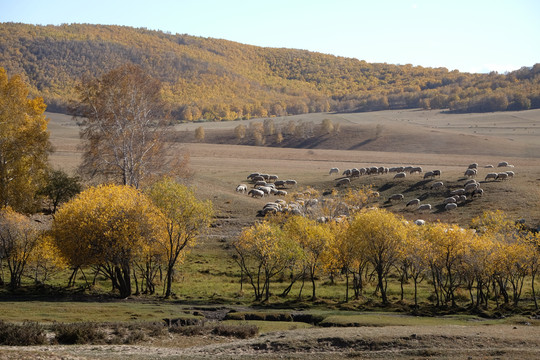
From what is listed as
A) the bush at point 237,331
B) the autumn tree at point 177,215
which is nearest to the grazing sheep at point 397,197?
the autumn tree at point 177,215

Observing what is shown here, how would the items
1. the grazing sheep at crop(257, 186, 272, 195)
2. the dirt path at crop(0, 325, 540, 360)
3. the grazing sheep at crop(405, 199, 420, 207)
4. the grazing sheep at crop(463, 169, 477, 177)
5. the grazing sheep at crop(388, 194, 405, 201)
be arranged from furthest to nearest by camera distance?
the grazing sheep at crop(257, 186, 272, 195), the grazing sheep at crop(463, 169, 477, 177), the grazing sheep at crop(388, 194, 405, 201), the grazing sheep at crop(405, 199, 420, 207), the dirt path at crop(0, 325, 540, 360)

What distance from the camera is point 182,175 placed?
5703 cm

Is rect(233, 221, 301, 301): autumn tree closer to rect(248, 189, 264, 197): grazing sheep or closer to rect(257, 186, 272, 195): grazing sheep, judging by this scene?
rect(248, 189, 264, 197): grazing sheep

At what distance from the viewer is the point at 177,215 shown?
130 feet

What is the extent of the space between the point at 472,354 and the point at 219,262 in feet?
111

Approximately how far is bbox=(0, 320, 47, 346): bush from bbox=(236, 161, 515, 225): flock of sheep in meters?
35.9

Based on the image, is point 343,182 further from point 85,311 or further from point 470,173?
point 85,311

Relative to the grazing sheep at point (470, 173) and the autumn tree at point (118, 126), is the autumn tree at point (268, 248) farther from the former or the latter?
the grazing sheep at point (470, 173)

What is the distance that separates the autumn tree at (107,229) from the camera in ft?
121

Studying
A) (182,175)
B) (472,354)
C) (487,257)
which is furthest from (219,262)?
(472,354)

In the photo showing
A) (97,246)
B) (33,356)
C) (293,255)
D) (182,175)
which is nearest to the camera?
(33,356)

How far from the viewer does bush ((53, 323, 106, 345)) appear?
24.6m

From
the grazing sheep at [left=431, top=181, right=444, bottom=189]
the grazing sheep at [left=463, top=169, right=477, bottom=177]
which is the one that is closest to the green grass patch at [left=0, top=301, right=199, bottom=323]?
the grazing sheep at [left=431, top=181, right=444, bottom=189]

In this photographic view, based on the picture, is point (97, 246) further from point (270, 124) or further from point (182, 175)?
point (270, 124)
